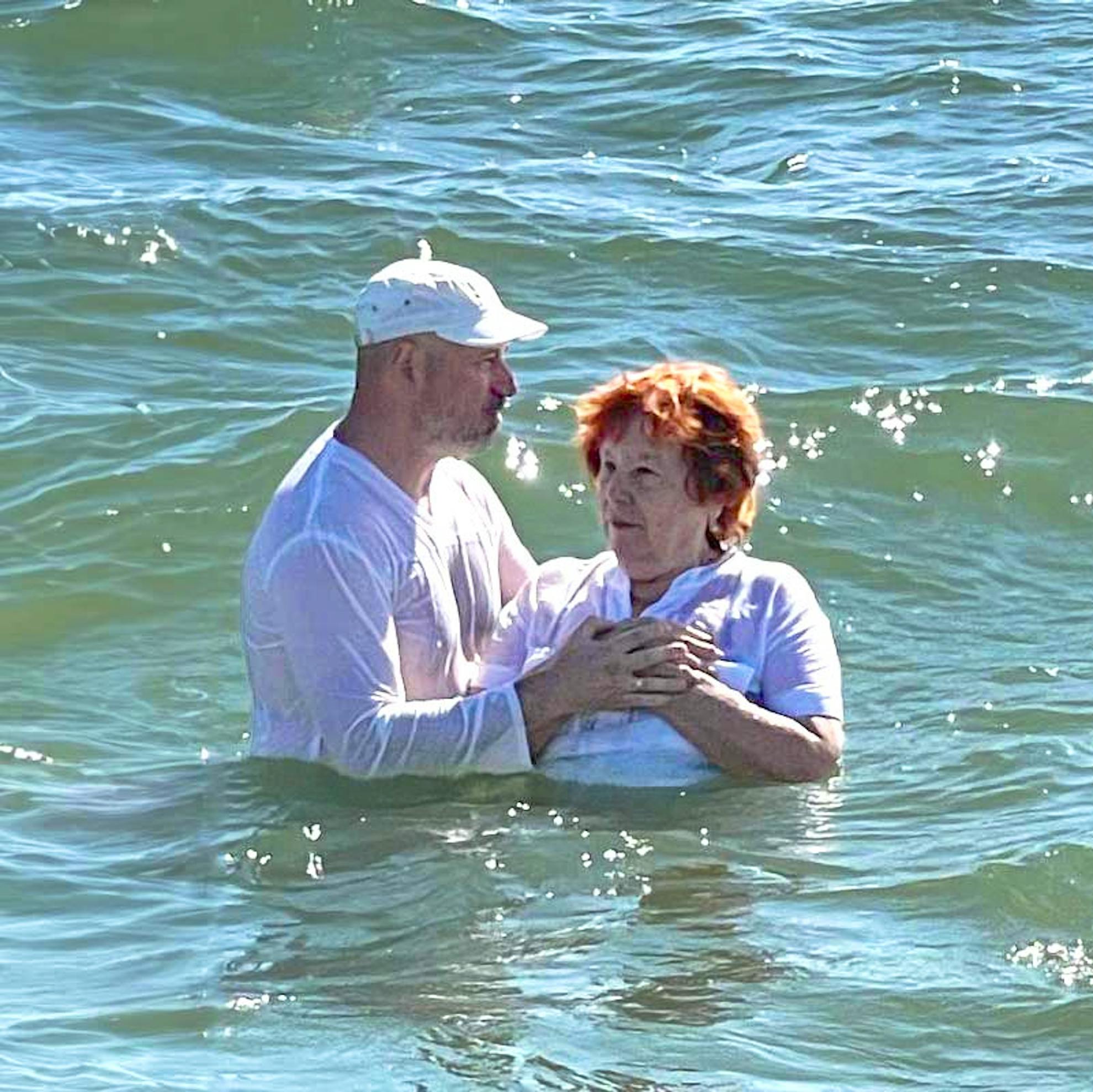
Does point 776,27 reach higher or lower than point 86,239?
higher

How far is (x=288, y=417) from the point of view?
34.2ft

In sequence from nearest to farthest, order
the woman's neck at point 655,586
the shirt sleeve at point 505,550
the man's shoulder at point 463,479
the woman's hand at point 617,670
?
1. the woman's hand at point 617,670
2. the woman's neck at point 655,586
3. the man's shoulder at point 463,479
4. the shirt sleeve at point 505,550

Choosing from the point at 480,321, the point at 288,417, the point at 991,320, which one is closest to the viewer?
the point at 480,321

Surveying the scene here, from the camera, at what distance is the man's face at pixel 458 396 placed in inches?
262

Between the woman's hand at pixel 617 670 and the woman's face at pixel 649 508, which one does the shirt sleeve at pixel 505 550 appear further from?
the woman's hand at pixel 617 670

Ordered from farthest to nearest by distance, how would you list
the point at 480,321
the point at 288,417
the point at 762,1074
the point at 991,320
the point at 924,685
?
the point at 991,320 → the point at 288,417 → the point at 924,685 → the point at 480,321 → the point at 762,1074

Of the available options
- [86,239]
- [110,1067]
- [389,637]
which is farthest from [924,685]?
[86,239]

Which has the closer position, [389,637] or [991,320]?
[389,637]

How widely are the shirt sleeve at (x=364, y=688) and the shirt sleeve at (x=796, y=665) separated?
0.61m

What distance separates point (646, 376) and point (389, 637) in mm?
853

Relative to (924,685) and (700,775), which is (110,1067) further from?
(924,685)

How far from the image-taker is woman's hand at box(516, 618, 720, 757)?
6.58 m

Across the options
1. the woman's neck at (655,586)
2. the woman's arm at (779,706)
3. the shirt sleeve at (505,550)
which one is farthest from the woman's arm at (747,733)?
the shirt sleeve at (505,550)

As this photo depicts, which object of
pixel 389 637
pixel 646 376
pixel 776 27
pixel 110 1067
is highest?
pixel 776 27
